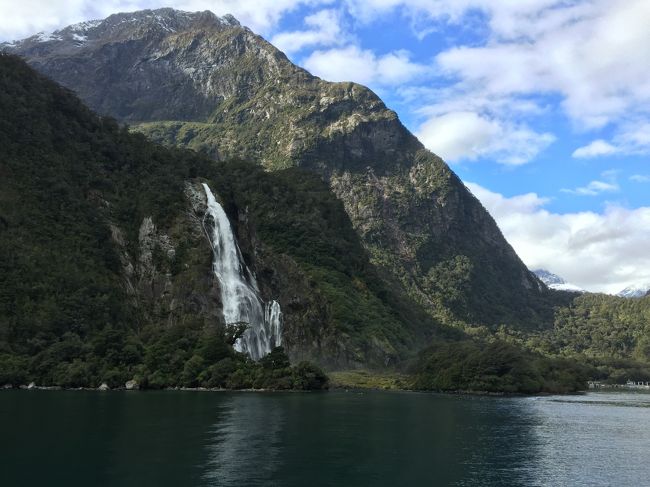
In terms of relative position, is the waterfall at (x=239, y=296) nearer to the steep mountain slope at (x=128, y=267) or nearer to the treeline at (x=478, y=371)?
the steep mountain slope at (x=128, y=267)

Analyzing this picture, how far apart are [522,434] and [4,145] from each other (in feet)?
406

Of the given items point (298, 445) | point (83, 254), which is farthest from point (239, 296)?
point (298, 445)

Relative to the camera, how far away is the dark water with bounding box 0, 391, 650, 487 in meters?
37.8

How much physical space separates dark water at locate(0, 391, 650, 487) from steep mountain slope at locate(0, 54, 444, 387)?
25.0 meters

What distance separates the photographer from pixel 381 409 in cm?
7781

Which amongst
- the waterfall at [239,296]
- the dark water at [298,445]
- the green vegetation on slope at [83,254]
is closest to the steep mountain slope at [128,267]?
the green vegetation on slope at [83,254]

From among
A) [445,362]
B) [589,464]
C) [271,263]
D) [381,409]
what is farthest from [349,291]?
[589,464]

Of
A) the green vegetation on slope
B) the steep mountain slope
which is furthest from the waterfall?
the green vegetation on slope

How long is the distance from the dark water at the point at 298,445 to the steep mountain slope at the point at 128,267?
2496cm

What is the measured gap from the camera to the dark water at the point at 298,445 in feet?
124

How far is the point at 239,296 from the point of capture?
140m

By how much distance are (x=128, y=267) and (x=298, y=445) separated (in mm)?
101322

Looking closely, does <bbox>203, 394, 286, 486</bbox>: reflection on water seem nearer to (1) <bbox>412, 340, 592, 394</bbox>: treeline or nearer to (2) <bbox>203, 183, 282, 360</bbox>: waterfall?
(1) <bbox>412, 340, 592, 394</bbox>: treeline

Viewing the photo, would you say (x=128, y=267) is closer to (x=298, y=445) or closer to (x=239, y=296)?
(x=239, y=296)
